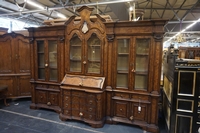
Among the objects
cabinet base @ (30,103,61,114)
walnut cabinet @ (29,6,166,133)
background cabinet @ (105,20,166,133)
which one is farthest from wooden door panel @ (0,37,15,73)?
background cabinet @ (105,20,166,133)

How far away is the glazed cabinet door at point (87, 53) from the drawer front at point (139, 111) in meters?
1.00

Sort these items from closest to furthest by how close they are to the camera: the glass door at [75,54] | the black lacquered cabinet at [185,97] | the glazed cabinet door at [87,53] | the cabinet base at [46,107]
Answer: the black lacquered cabinet at [185,97]
the glazed cabinet door at [87,53]
the glass door at [75,54]
the cabinet base at [46,107]

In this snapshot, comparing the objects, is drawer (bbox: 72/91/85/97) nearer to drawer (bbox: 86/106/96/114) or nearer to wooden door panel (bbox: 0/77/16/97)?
drawer (bbox: 86/106/96/114)

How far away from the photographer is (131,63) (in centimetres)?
268

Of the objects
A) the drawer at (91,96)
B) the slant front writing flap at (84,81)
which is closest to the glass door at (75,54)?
the slant front writing flap at (84,81)

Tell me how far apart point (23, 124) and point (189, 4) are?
659cm

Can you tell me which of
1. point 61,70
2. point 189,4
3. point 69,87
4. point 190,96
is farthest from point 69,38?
point 189,4

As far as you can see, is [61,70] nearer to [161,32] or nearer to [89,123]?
[89,123]

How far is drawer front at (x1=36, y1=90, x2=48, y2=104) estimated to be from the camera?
3.41m

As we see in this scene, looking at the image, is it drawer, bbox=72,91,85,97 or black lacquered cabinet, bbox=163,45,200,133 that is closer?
black lacquered cabinet, bbox=163,45,200,133

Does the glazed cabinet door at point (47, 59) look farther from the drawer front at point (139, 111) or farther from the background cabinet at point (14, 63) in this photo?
the drawer front at point (139, 111)

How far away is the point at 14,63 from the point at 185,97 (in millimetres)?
4287

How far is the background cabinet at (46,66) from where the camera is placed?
3.19 metres

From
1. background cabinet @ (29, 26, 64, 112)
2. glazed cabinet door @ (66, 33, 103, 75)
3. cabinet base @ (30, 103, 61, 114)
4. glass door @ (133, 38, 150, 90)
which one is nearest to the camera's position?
glass door @ (133, 38, 150, 90)
